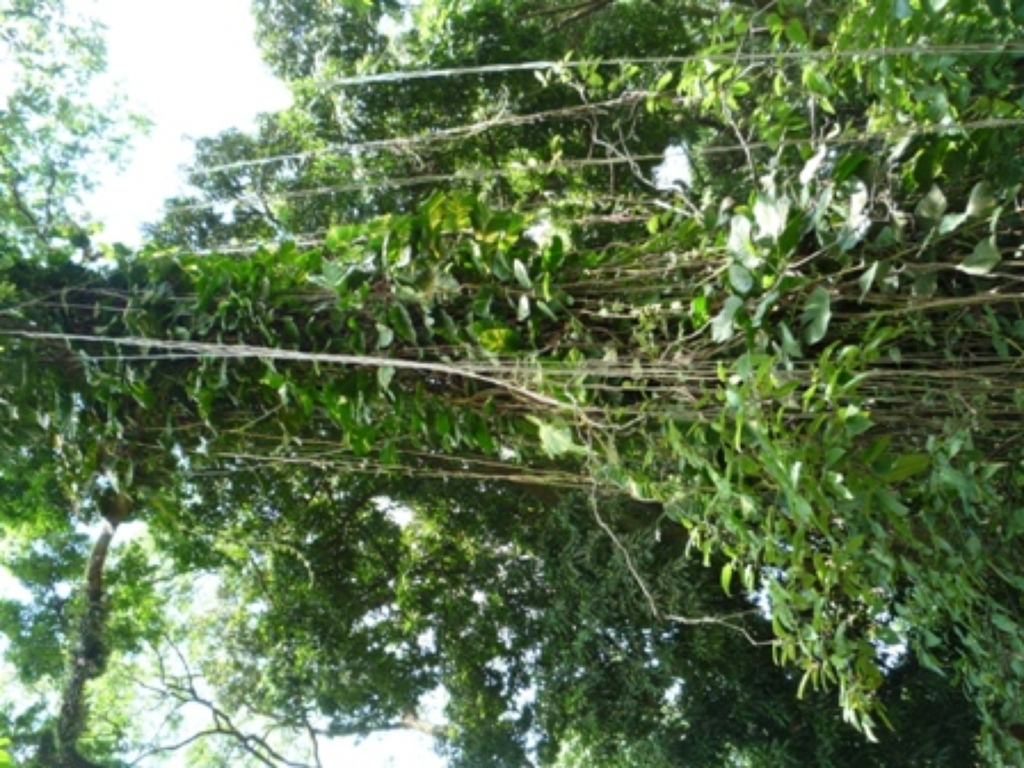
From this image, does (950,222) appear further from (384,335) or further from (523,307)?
(384,335)

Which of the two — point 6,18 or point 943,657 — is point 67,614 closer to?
point 6,18

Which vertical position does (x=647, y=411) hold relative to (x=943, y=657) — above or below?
below

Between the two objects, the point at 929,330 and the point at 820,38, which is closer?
the point at 929,330

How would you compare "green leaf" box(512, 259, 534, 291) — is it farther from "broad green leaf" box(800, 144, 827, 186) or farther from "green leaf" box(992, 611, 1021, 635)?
"green leaf" box(992, 611, 1021, 635)

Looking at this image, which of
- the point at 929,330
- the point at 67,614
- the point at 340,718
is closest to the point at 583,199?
the point at 929,330

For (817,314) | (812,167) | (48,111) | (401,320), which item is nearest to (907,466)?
(817,314)

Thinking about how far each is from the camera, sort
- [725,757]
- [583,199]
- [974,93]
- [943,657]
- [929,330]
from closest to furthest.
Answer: [929,330], [974,93], [583,199], [943,657], [725,757]

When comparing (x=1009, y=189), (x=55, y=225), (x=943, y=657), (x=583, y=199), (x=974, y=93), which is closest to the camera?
(x=1009, y=189)

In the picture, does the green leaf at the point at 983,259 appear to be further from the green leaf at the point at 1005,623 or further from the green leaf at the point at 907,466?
the green leaf at the point at 1005,623

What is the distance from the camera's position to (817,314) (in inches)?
63.3

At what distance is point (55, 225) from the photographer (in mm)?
2549

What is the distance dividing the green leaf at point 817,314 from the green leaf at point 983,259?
0.68 ft

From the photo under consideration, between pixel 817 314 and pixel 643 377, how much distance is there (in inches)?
15.9

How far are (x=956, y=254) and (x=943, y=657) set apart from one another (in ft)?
9.91
